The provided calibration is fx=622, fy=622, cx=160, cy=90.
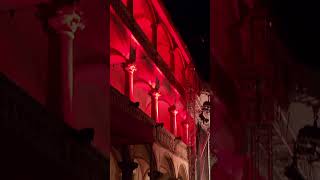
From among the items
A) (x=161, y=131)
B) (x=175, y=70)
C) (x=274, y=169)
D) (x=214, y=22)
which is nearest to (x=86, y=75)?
(x=214, y=22)

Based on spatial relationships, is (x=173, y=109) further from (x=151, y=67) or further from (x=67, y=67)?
(x=67, y=67)

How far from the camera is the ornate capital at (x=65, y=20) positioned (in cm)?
949

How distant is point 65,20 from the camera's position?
375 inches

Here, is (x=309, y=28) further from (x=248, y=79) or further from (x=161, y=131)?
(x=161, y=131)

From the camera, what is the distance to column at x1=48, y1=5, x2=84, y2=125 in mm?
9500

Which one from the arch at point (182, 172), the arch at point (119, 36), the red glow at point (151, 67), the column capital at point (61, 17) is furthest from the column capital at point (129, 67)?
the column capital at point (61, 17)

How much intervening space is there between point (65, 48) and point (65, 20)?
0.45 meters

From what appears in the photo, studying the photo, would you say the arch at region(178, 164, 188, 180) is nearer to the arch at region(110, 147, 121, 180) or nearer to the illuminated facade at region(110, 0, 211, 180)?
the illuminated facade at region(110, 0, 211, 180)

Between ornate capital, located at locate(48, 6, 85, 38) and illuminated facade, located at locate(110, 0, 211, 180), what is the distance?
6.88 feet

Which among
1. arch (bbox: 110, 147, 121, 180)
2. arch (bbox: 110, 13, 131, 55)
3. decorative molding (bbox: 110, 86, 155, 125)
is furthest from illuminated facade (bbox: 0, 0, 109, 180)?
arch (bbox: 110, 147, 121, 180)

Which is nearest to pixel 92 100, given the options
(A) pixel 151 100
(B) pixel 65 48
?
(B) pixel 65 48

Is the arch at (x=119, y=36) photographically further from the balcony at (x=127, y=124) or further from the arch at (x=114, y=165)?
the arch at (x=114, y=165)

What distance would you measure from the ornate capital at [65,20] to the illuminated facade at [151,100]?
2.10 metres

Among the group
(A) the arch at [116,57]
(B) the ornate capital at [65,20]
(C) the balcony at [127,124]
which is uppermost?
(A) the arch at [116,57]
